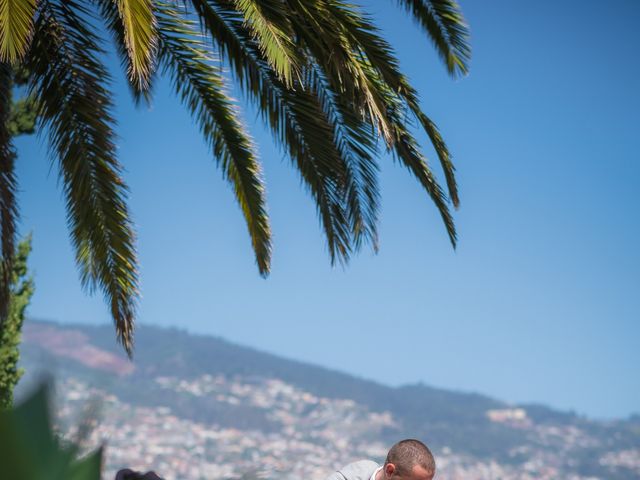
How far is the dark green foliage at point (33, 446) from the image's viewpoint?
2.06 ft

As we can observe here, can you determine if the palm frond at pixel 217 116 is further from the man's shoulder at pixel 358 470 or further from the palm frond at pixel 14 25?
the man's shoulder at pixel 358 470

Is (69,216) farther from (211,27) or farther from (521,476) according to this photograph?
(521,476)

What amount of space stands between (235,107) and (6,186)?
2190mm

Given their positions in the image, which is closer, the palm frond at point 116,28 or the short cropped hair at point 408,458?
the short cropped hair at point 408,458

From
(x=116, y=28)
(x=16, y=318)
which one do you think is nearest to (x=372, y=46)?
(x=116, y=28)

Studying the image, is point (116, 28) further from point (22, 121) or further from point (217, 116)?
point (22, 121)

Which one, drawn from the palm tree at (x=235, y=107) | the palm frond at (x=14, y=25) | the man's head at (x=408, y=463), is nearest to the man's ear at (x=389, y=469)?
the man's head at (x=408, y=463)

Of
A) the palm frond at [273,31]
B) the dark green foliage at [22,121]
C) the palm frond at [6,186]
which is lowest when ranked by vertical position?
the palm frond at [6,186]

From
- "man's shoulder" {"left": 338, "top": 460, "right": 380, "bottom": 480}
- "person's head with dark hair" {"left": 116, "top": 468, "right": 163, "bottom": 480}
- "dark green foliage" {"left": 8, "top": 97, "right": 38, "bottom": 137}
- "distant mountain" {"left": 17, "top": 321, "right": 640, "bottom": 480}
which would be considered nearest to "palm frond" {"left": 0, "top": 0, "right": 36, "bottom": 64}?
"man's shoulder" {"left": 338, "top": 460, "right": 380, "bottom": 480}

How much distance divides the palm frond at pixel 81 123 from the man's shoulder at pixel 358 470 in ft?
9.98

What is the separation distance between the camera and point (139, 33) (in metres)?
5.51

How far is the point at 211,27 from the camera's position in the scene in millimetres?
7180

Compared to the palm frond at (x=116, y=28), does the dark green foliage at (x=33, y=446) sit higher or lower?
lower

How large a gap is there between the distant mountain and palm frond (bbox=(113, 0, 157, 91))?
7503 centimetres
